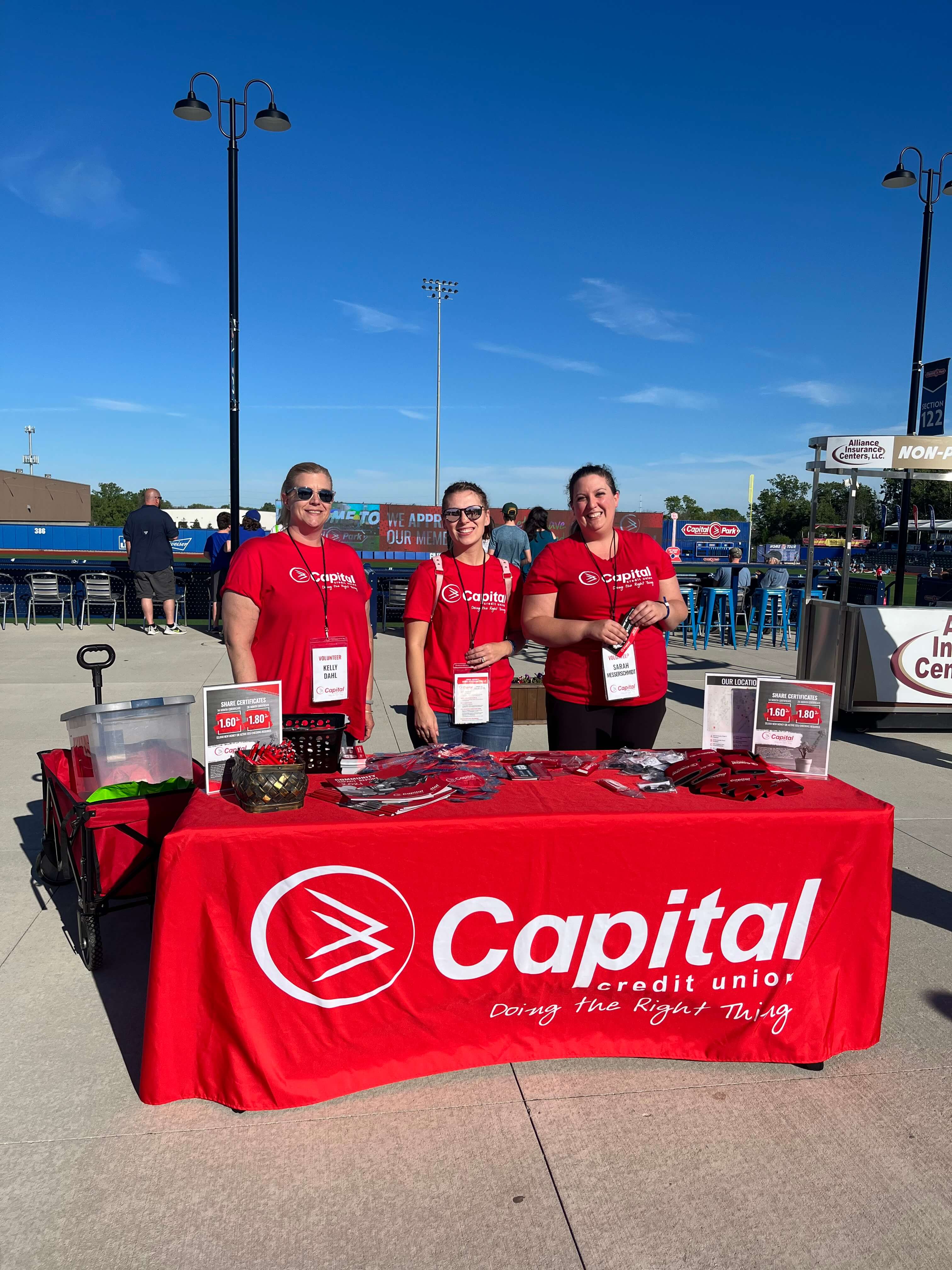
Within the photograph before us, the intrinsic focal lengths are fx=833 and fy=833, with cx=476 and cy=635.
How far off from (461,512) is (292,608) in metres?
0.75

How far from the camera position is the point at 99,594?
42.3 feet

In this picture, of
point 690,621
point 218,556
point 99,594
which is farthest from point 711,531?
point 99,594

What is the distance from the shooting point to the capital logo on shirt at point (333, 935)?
87.0 inches

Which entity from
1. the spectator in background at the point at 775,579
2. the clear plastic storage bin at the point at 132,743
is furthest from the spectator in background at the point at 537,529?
the clear plastic storage bin at the point at 132,743

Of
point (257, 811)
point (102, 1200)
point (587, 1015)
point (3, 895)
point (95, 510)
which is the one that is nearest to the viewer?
point (102, 1200)

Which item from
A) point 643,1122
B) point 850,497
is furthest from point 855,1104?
point 850,497

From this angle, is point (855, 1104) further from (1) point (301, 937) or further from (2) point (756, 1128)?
(1) point (301, 937)

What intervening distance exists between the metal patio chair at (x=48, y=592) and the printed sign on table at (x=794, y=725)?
39.8 ft

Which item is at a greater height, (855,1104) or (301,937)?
(301,937)

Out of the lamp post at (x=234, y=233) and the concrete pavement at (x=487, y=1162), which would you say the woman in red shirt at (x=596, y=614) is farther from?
the lamp post at (x=234, y=233)

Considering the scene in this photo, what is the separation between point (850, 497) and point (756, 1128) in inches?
277

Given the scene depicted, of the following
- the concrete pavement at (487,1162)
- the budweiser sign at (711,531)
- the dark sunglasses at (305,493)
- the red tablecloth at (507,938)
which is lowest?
the concrete pavement at (487,1162)

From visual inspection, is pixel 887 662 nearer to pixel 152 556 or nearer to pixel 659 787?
pixel 659 787

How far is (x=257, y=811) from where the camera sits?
2.27 m
